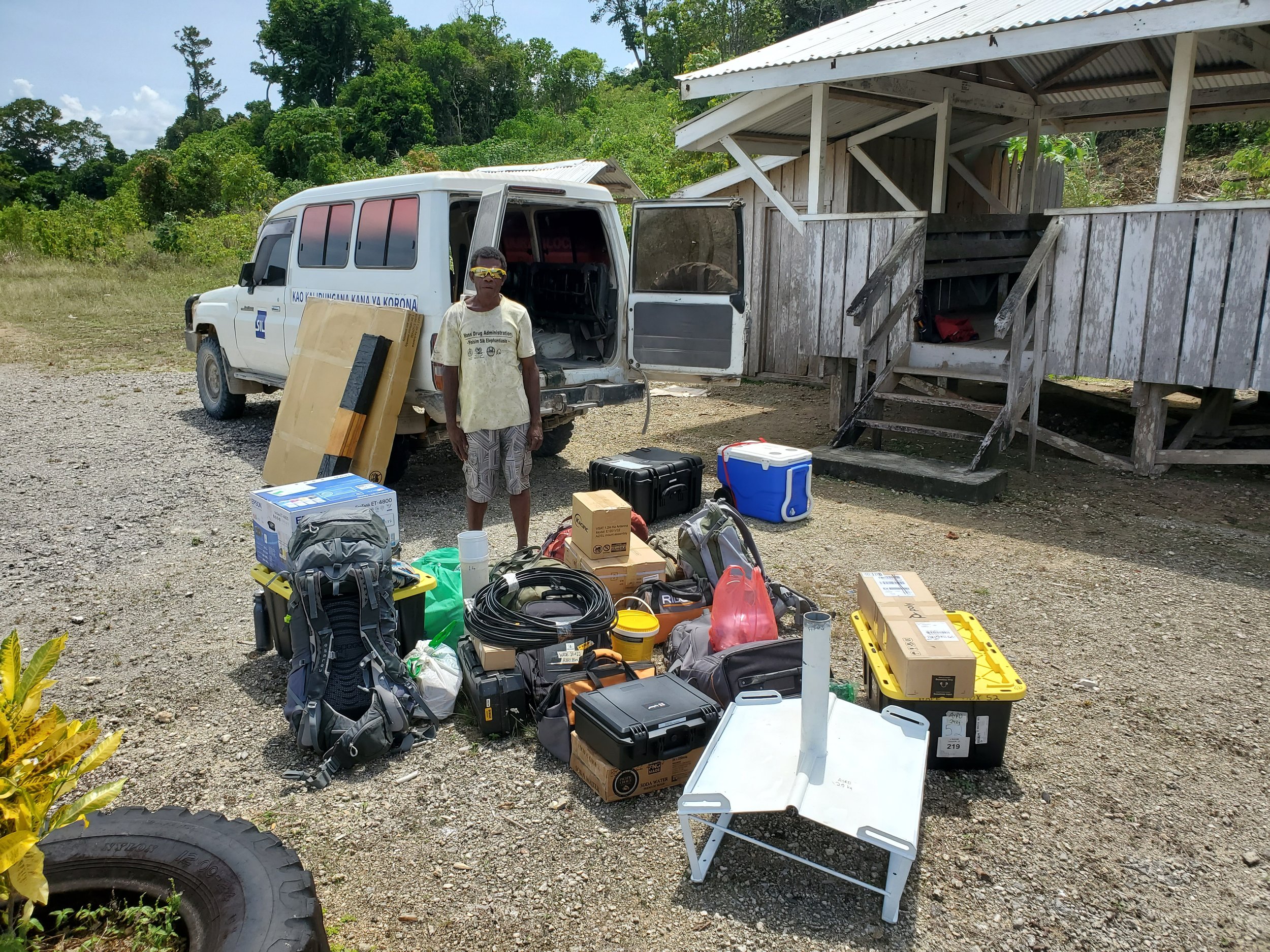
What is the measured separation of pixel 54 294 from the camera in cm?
1861

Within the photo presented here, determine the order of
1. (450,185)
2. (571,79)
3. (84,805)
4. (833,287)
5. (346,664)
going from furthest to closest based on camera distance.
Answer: (571,79), (833,287), (450,185), (346,664), (84,805)

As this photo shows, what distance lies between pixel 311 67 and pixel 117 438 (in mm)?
54474

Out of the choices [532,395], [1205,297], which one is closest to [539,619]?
[532,395]

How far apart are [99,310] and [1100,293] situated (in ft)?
59.1

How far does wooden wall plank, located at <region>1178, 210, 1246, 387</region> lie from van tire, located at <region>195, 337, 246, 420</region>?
28.6ft

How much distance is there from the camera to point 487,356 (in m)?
5.09

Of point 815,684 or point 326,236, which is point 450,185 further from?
point 815,684

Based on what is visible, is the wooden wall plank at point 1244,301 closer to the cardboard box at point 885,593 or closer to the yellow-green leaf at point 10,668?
the cardboard box at point 885,593

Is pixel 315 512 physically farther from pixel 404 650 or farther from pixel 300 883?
pixel 300 883

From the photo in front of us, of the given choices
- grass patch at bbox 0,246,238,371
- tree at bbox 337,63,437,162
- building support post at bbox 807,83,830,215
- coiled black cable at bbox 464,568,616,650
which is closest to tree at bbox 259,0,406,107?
tree at bbox 337,63,437,162

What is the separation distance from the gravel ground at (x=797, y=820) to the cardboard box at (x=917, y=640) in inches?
15.1

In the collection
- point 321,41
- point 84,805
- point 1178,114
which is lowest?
point 84,805

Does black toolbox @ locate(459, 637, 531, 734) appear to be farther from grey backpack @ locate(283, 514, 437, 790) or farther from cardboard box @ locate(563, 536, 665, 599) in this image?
cardboard box @ locate(563, 536, 665, 599)

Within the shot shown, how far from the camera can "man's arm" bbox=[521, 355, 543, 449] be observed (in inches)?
204
